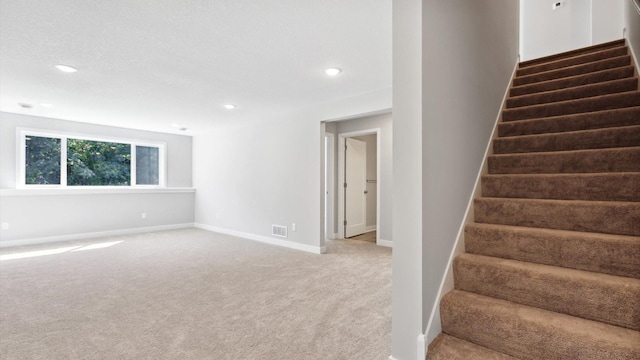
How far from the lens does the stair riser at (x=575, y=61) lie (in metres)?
3.19

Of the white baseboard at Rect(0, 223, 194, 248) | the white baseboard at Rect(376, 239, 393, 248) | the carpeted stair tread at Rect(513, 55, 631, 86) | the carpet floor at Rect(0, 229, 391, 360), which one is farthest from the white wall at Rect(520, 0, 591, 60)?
the white baseboard at Rect(0, 223, 194, 248)

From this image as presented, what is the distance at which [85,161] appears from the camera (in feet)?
19.3

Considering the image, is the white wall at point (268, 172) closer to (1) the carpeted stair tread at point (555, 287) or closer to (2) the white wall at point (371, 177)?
(2) the white wall at point (371, 177)

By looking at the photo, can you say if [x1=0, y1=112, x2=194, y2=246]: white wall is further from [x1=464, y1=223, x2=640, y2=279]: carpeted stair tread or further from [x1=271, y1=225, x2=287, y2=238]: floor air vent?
[x1=464, y1=223, x2=640, y2=279]: carpeted stair tread

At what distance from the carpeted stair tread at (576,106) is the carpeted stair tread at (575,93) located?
7.3 inches

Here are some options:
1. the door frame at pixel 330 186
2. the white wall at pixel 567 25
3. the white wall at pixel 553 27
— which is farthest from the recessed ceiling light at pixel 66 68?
the white wall at pixel 553 27

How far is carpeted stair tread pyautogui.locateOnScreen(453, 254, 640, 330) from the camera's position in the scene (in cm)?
138

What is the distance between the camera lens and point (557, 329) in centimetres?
136

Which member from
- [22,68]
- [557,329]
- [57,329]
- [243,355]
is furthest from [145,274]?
[557,329]

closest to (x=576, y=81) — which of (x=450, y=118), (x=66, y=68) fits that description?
(x=450, y=118)

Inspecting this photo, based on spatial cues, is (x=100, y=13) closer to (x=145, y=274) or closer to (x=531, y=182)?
(x=145, y=274)

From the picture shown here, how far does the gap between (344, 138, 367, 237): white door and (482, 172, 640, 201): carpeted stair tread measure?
11.6 ft

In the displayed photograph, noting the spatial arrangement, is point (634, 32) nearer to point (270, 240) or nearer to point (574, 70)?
point (574, 70)

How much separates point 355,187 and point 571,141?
387 centimetres
